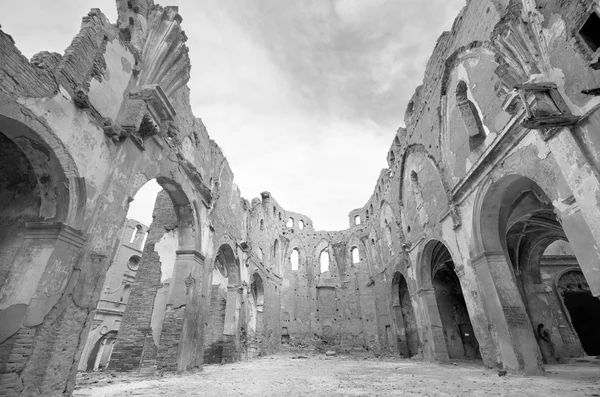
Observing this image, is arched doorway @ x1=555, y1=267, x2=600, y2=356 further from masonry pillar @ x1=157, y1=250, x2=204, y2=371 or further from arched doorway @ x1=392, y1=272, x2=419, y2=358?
masonry pillar @ x1=157, y1=250, x2=204, y2=371

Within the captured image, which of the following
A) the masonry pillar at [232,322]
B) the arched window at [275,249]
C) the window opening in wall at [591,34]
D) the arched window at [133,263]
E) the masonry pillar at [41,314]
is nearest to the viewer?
the masonry pillar at [41,314]

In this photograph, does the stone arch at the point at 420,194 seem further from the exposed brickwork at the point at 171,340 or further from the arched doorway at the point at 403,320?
the exposed brickwork at the point at 171,340

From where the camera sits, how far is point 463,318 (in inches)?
547

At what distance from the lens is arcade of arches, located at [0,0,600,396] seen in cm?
440

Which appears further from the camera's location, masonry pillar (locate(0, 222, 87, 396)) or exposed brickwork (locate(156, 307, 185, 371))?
exposed brickwork (locate(156, 307, 185, 371))

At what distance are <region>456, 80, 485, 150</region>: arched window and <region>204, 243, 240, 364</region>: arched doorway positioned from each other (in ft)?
31.6

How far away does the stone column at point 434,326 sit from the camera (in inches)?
416

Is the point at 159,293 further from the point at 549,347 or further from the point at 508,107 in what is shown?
the point at 549,347

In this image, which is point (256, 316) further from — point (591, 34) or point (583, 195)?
point (591, 34)

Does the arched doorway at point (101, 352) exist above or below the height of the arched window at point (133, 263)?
below

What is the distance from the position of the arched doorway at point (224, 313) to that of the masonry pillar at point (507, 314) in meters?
Answer: 9.18

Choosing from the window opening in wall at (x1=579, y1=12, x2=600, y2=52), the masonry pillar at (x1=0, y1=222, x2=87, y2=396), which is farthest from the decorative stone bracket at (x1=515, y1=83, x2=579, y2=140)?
the masonry pillar at (x1=0, y1=222, x2=87, y2=396)

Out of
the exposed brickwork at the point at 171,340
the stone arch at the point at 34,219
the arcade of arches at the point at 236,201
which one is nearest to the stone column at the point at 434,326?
the arcade of arches at the point at 236,201

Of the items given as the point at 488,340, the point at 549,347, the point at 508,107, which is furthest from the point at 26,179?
the point at 549,347
